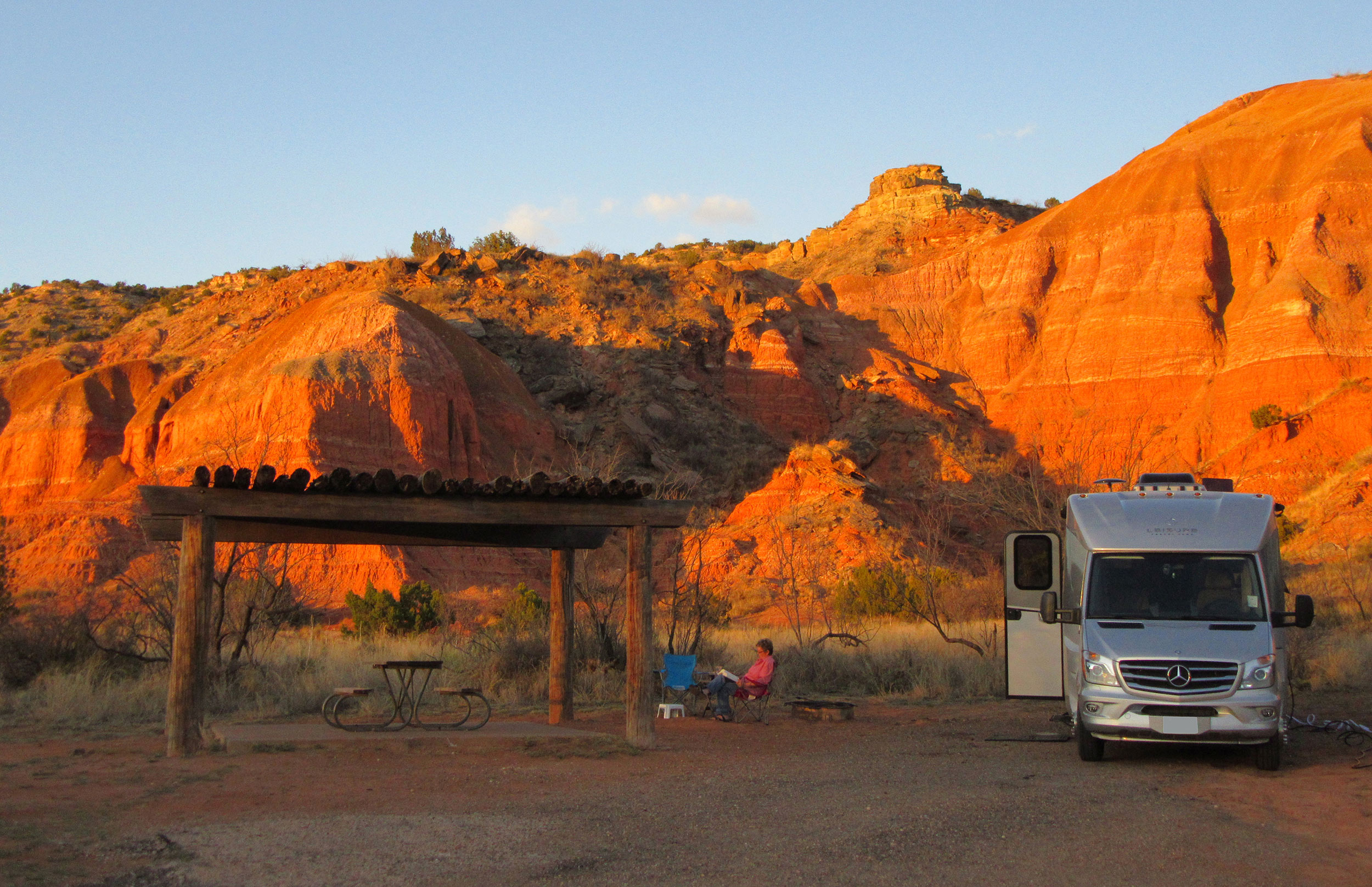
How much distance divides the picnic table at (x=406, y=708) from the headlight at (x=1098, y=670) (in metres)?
6.39

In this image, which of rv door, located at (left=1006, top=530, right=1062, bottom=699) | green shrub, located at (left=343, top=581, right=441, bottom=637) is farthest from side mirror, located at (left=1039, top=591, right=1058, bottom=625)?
green shrub, located at (left=343, top=581, right=441, bottom=637)

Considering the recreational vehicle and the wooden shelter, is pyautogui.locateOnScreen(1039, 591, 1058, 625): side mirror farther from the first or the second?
the wooden shelter

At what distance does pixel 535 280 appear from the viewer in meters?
57.4

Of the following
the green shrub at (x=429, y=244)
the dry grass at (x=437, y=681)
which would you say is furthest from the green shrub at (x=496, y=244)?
the dry grass at (x=437, y=681)

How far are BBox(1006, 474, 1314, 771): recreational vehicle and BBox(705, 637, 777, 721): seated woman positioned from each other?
13.1ft

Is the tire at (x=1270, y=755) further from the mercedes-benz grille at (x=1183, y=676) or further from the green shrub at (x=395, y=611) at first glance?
the green shrub at (x=395, y=611)

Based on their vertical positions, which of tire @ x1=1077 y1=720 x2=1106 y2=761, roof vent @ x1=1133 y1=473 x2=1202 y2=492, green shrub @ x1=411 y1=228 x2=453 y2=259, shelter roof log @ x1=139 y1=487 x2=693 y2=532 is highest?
green shrub @ x1=411 y1=228 x2=453 y2=259

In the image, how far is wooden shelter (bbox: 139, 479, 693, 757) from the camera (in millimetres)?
10648

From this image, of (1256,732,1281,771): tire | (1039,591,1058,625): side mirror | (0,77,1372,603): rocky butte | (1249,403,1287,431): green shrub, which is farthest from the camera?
(1249,403,1287,431): green shrub

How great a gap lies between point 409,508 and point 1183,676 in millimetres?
7468

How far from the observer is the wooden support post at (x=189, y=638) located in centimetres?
1073

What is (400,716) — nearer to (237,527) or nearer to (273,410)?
(237,527)

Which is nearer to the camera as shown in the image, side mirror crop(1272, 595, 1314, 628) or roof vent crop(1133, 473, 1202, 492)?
side mirror crop(1272, 595, 1314, 628)

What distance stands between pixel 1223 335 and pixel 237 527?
49.0 metres
